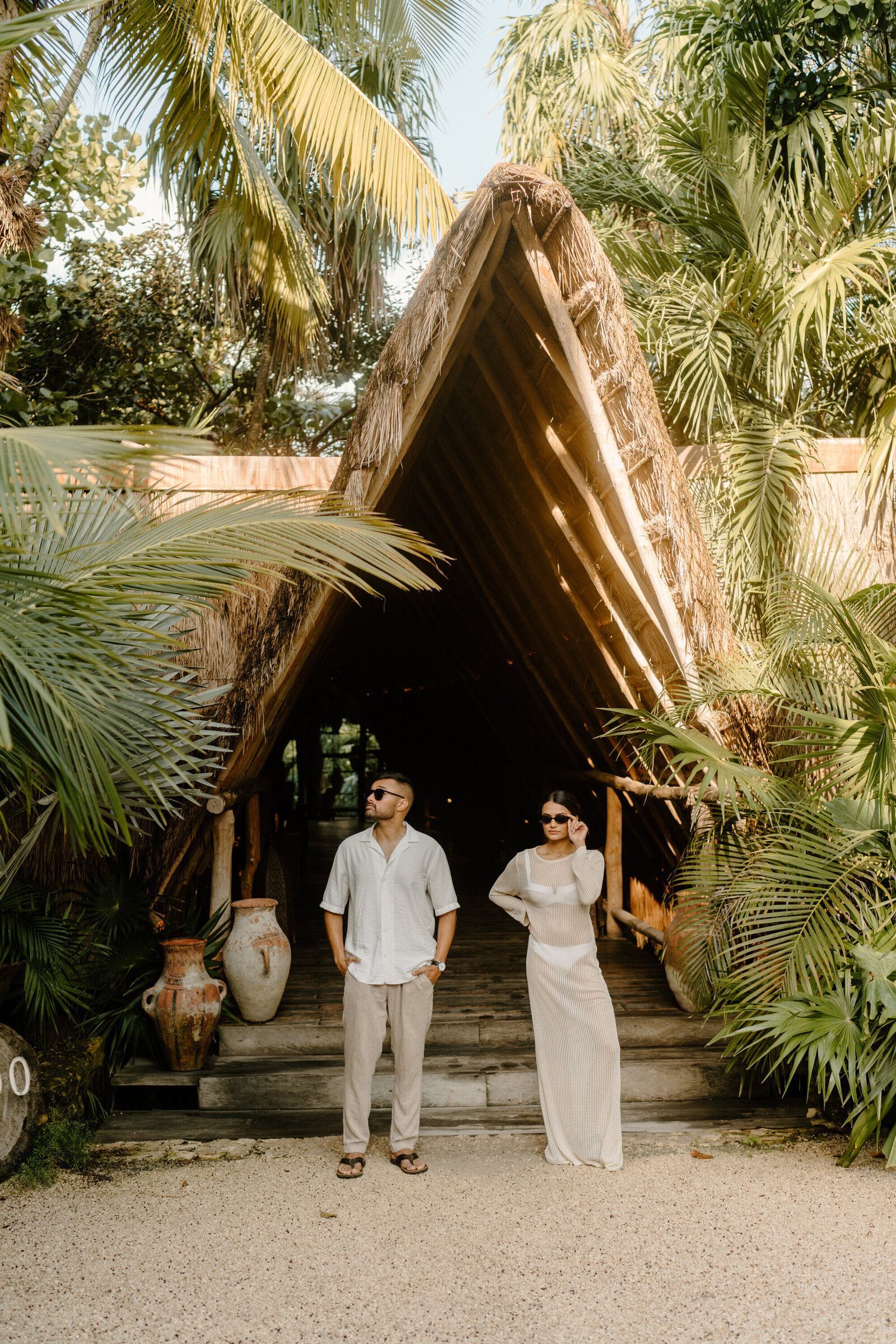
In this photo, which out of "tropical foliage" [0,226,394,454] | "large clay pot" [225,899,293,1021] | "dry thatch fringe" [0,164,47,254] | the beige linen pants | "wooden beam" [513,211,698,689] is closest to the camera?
the beige linen pants

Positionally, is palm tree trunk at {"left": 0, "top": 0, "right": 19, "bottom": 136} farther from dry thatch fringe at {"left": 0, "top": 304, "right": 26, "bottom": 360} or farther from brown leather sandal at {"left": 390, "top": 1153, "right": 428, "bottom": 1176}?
brown leather sandal at {"left": 390, "top": 1153, "right": 428, "bottom": 1176}

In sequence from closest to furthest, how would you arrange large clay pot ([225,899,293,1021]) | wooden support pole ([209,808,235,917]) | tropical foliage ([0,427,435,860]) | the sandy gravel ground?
1. tropical foliage ([0,427,435,860])
2. the sandy gravel ground
3. large clay pot ([225,899,293,1021])
4. wooden support pole ([209,808,235,917])

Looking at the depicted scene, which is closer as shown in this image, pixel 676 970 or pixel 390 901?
pixel 390 901

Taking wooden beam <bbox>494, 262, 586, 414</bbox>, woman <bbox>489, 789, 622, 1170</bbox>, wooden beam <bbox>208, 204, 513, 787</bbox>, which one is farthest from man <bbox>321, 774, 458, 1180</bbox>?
wooden beam <bbox>494, 262, 586, 414</bbox>

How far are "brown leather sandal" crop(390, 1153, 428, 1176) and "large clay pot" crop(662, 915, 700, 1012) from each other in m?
1.57

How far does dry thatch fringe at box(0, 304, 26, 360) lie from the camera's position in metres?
4.69

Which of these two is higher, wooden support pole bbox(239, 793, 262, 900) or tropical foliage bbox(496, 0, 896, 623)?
tropical foliage bbox(496, 0, 896, 623)

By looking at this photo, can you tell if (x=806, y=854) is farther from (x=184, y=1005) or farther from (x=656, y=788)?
(x=184, y=1005)

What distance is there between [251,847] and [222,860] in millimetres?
805

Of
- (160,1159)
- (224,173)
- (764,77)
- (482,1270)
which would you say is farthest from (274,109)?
(482,1270)

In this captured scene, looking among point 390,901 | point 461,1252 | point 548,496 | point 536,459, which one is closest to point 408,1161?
point 461,1252

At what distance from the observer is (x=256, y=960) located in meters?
4.25

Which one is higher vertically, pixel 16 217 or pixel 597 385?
pixel 16 217

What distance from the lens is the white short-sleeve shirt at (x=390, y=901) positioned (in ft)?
10.8
